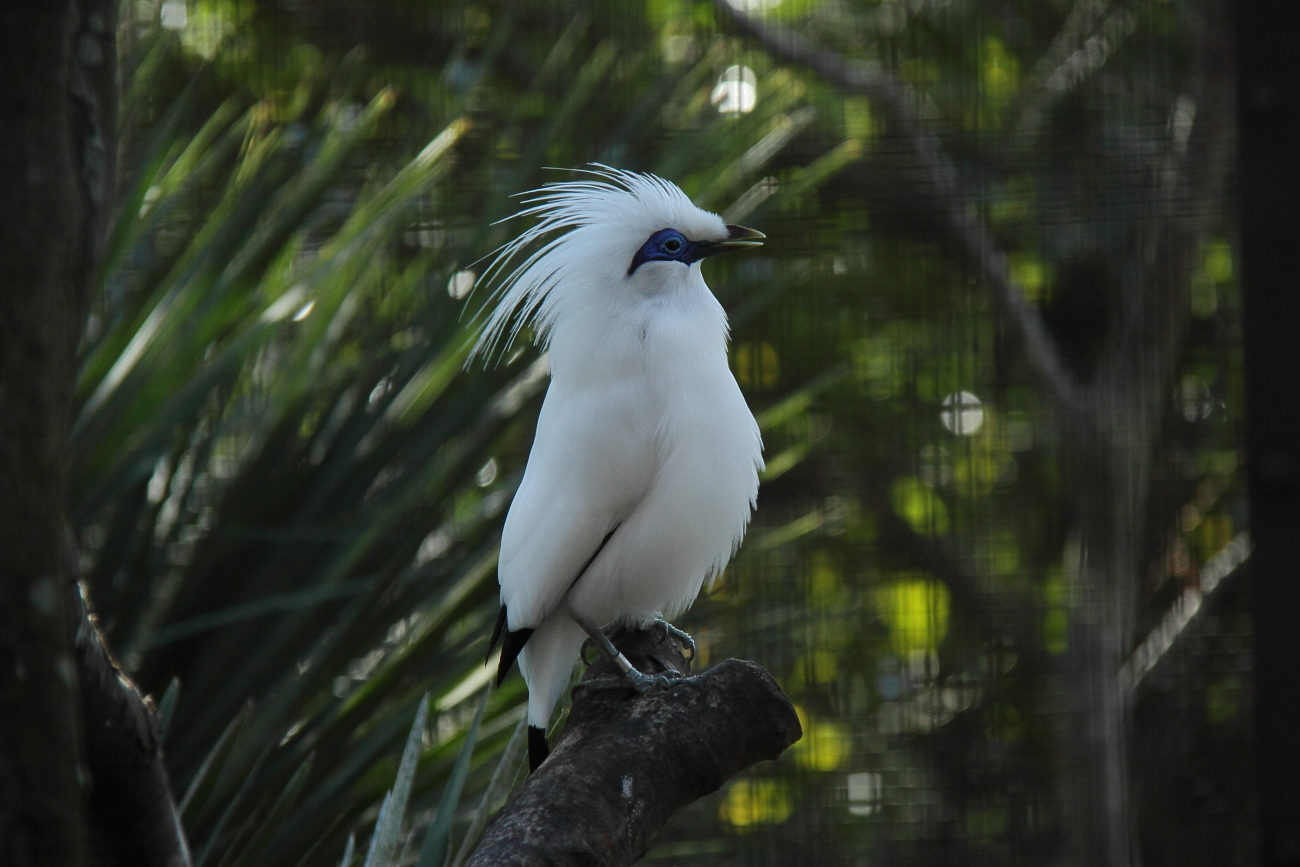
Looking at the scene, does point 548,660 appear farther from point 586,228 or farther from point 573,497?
point 586,228

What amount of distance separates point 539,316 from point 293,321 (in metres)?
0.43

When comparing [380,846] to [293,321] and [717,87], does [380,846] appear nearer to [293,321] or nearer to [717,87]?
[293,321]

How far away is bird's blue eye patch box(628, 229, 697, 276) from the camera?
1404 mm

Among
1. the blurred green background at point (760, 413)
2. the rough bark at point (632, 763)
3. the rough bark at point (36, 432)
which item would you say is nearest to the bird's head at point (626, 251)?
the blurred green background at point (760, 413)

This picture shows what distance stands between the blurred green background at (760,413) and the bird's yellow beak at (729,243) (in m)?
0.30

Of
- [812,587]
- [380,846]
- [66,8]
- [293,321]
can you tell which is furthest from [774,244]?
[66,8]

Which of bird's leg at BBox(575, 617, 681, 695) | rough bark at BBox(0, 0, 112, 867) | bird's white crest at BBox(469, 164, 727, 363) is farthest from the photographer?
bird's white crest at BBox(469, 164, 727, 363)

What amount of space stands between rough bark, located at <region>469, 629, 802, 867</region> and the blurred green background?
13 cm

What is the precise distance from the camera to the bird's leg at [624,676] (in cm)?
107

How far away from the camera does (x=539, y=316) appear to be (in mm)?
1448

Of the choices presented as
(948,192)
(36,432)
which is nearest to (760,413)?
(948,192)

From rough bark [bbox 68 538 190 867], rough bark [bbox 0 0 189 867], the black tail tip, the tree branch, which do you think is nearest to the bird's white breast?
the black tail tip

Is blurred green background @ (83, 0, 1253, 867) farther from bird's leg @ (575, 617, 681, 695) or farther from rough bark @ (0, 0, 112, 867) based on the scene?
rough bark @ (0, 0, 112, 867)

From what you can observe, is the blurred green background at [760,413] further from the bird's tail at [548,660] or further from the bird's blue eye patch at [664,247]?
the bird's blue eye patch at [664,247]
